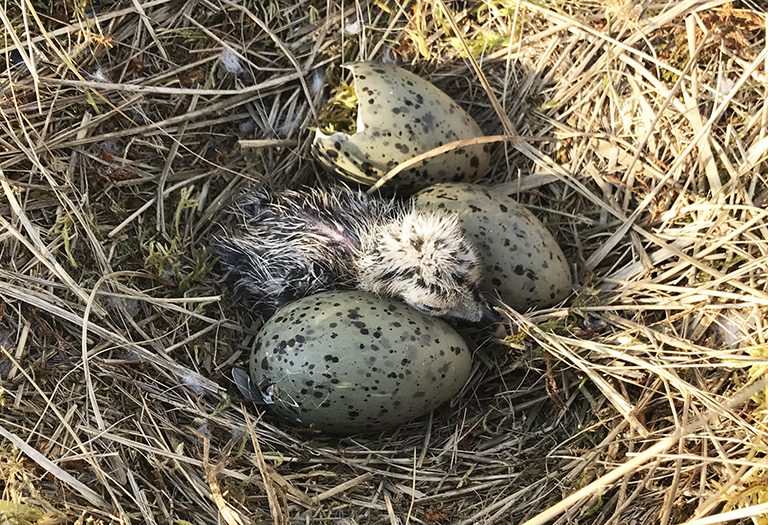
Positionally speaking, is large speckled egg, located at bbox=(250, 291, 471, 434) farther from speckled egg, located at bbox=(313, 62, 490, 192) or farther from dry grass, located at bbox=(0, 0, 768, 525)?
speckled egg, located at bbox=(313, 62, 490, 192)

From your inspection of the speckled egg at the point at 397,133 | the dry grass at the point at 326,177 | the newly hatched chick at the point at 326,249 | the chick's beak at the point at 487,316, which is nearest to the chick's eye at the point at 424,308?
the newly hatched chick at the point at 326,249

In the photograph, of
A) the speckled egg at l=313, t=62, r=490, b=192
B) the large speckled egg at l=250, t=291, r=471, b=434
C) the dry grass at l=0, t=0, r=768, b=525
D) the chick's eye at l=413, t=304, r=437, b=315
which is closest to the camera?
the dry grass at l=0, t=0, r=768, b=525

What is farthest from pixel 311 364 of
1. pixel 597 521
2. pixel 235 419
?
pixel 597 521

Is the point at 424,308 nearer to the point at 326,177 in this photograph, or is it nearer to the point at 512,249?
the point at 512,249

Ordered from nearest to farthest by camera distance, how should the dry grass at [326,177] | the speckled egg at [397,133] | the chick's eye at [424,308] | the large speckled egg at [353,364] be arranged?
1. the dry grass at [326,177]
2. the large speckled egg at [353,364]
3. the chick's eye at [424,308]
4. the speckled egg at [397,133]

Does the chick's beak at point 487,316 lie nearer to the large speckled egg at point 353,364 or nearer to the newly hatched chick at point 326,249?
the newly hatched chick at point 326,249

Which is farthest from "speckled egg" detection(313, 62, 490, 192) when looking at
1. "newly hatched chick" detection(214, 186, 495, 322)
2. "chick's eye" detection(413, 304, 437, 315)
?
"chick's eye" detection(413, 304, 437, 315)
